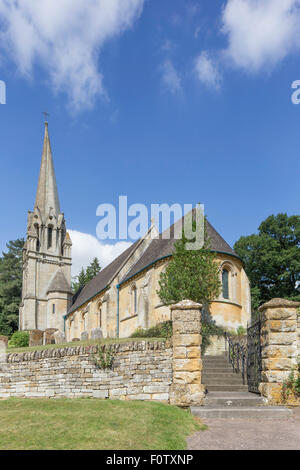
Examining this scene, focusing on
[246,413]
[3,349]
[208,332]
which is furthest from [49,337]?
[246,413]

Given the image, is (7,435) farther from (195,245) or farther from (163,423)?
(195,245)

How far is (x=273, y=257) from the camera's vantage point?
34.6 metres

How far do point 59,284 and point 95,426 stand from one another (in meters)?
38.4

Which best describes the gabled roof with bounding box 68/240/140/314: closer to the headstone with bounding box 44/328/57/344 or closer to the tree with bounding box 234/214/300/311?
the headstone with bounding box 44/328/57/344

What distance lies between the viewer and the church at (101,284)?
24.1 metres

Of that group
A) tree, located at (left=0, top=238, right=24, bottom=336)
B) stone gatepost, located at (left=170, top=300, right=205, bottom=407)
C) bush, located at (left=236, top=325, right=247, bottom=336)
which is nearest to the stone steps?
stone gatepost, located at (left=170, top=300, right=205, bottom=407)

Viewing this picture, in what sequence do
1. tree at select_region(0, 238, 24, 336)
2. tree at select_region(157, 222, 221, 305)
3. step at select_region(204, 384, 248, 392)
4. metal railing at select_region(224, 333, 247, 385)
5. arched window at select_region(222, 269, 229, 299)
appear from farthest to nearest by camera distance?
tree at select_region(0, 238, 24, 336) < arched window at select_region(222, 269, 229, 299) < tree at select_region(157, 222, 221, 305) < metal railing at select_region(224, 333, 247, 385) < step at select_region(204, 384, 248, 392)

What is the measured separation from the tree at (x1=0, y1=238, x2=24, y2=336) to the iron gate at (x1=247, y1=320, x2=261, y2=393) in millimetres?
42743

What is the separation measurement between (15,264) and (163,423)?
2190 inches

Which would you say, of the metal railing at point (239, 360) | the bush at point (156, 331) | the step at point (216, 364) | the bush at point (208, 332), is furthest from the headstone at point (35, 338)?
the metal railing at point (239, 360)

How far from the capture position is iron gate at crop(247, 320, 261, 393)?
10.9m

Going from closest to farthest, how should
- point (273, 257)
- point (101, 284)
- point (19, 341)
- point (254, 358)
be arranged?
point (254, 358), point (19, 341), point (273, 257), point (101, 284)

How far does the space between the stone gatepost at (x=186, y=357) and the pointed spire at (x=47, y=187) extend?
40.5 metres

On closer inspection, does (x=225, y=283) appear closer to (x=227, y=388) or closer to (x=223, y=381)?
(x=223, y=381)
